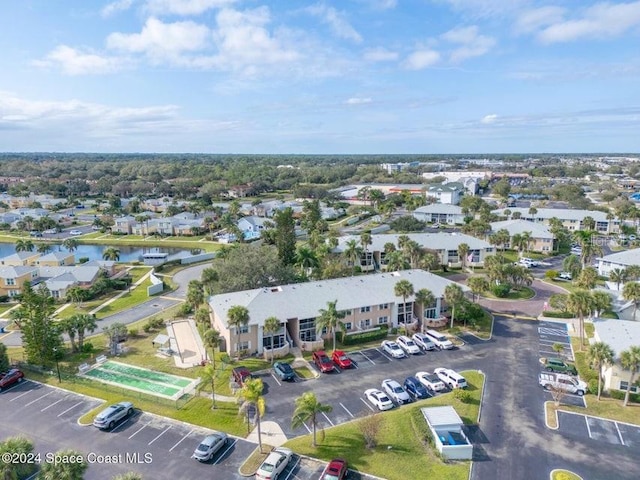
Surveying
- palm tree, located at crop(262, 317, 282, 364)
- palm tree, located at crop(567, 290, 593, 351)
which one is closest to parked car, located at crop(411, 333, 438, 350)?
palm tree, located at crop(567, 290, 593, 351)

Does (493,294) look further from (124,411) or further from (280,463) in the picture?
(124,411)

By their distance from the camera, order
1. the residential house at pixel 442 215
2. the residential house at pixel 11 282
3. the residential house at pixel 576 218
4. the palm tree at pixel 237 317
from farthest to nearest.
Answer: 1. the residential house at pixel 442 215
2. the residential house at pixel 576 218
3. the residential house at pixel 11 282
4. the palm tree at pixel 237 317

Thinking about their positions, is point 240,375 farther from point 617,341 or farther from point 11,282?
point 11,282

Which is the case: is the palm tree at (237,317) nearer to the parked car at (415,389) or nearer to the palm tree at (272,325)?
the palm tree at (272,325)

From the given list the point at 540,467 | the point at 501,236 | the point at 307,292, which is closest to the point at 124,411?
the point at 307,292

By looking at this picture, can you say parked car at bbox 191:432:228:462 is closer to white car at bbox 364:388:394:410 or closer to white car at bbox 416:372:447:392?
white car at bbox 364:388:394:410

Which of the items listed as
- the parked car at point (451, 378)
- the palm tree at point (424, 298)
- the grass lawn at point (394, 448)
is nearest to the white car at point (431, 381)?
the parked car at point (451, 378)

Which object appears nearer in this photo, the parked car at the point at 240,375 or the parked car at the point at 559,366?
the parked car at the point at 240,375
